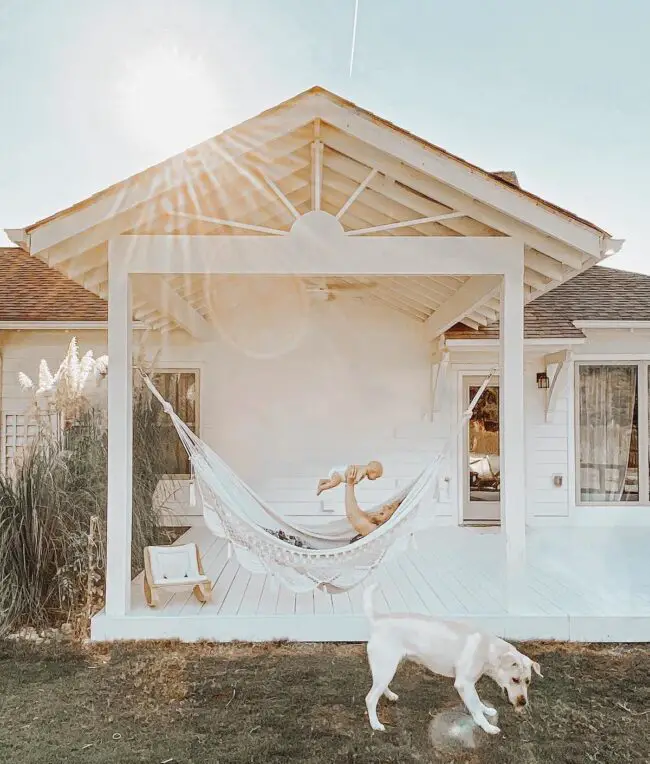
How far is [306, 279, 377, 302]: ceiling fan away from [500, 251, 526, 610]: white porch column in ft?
9.28

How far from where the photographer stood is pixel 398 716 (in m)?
2.98

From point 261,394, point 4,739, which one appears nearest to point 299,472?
point 261,394

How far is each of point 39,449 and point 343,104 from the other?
2875 millimetres

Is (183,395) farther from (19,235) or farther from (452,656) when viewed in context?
(452,656)

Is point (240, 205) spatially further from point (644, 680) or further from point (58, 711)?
point (644, 680)

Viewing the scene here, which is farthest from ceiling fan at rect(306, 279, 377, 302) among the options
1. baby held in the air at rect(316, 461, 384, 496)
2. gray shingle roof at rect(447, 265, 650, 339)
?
baby held in the air at rect(316, 461, 384, 496)

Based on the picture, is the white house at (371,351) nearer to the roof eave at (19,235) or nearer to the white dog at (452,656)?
the roof eave at (19,235)

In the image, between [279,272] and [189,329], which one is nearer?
[279,272]

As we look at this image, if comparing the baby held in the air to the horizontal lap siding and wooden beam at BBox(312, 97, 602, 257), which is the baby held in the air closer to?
wooden beam at BBox(312, 97, 602, 257)

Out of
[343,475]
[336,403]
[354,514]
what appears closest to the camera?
[354,514]

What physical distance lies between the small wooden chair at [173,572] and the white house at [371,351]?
0.41 feet

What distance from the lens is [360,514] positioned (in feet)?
15.8

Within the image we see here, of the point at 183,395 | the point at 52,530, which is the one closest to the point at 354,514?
the point at 52,530

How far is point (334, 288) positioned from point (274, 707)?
4.80 metres
